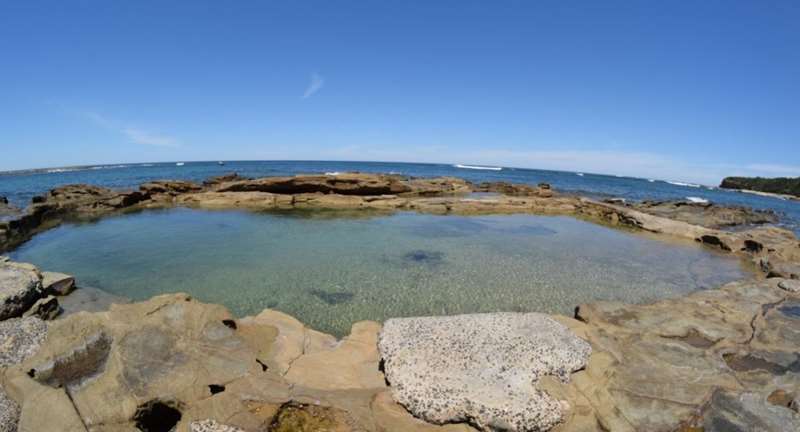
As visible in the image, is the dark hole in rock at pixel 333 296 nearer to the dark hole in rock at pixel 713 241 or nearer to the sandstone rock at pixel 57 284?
the sandstone rock at pixel 57 284

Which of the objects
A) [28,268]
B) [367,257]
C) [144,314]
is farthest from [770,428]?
[28,268]

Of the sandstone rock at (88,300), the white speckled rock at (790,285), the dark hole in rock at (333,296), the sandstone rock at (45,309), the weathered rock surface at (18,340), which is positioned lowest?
the sandstone rock at (88,300)

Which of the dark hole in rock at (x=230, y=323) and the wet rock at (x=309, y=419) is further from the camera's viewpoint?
the dark hole in rock at (x=230, y=323)

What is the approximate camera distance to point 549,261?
1191cm

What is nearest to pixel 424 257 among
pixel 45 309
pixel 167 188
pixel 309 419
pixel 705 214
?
pixel 309 419

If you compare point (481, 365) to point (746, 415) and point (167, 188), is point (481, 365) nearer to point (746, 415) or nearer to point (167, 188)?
point (746, 415)

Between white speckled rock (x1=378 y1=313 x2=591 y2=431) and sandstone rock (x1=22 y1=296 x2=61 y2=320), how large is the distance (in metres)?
6.24

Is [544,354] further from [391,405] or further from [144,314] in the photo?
[144,314]

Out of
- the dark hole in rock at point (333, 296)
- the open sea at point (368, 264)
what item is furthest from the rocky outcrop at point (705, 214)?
the dark hole in rock at point (333, 296)

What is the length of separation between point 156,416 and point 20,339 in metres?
2.44

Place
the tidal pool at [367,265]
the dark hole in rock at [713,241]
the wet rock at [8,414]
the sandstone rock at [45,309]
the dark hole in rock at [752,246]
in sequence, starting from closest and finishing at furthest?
the wet rock at [8,414], the sandstone rock at [45,309], the tidal pool at [367,265], the dark hole in rock at [752,246], the dark hole in rock at [713,241]

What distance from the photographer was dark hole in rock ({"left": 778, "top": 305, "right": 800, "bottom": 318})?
23.9 feet

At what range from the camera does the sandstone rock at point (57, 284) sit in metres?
7.71

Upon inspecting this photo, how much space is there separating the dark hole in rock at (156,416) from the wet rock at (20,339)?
196cm
